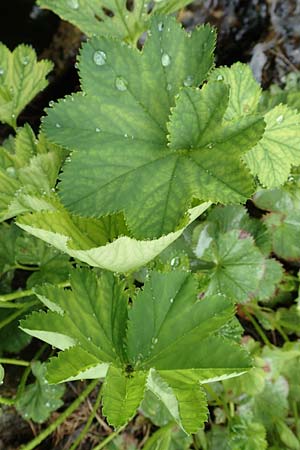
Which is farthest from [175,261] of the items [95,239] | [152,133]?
[152,133]

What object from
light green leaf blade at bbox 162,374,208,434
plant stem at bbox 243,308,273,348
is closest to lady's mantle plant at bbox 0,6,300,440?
light green leaf blade at bbox 162,374,208,434

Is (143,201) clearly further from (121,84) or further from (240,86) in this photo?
(240,86)

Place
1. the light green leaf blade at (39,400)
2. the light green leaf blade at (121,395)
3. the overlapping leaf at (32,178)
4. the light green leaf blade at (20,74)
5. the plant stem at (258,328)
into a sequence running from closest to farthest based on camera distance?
the light green leaf blade at (121,395) < the overlapping leaf at (32,178) < the light green leaf blade at (20,74) < the light green leaf blade at (39,400) < the plant stem at (258,328)

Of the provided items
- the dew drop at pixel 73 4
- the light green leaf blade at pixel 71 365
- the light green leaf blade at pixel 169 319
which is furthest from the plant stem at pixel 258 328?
the dew drop at pixel 73 4

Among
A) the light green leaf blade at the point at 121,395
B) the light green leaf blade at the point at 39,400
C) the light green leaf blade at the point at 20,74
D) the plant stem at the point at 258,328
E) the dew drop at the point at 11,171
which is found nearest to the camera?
the light green leaf blade at the point at 121,395

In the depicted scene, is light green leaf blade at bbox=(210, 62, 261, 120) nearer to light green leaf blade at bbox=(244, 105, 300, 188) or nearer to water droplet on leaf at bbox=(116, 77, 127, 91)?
light green leaf blade at bbox=(244, 105, 300, 188)

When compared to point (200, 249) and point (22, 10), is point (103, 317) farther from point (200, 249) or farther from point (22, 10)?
point (22, 10)

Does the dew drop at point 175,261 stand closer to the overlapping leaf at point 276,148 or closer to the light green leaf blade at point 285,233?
the overlapping leaf at point 276,148
